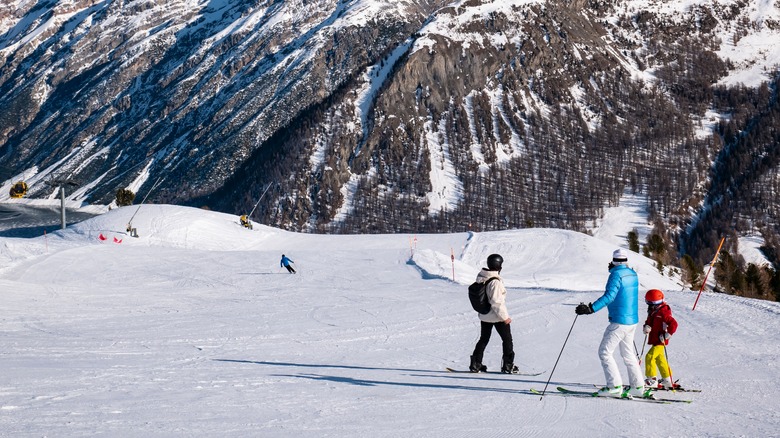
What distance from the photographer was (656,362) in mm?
11523

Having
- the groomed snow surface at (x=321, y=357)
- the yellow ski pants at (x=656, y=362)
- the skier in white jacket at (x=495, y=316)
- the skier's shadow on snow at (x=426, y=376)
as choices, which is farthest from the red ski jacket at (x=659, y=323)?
the skier in white jacket at (x=495, y=316)

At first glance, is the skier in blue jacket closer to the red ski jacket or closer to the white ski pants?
the white ski pants

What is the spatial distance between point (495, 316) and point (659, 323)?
98.1 inches

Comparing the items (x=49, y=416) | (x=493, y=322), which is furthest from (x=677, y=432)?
(x=49, y=416)

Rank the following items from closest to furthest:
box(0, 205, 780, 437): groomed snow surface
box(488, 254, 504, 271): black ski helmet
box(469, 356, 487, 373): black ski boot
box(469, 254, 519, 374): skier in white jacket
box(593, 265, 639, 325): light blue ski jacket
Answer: box(0, 205, 780, 437): groomed snow surface, box(593, 265, 639, 325): light blue ski jacket, box(488, 254, 504, 271): black ski helmet, box(469, 254, 519, 374): skier in white jacket, box(469, 356, 487, 373): black ski boot

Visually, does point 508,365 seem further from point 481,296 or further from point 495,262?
point 495,262

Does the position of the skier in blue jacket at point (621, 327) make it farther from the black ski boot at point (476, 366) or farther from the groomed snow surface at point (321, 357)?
the black ski boot at point (476, 366)

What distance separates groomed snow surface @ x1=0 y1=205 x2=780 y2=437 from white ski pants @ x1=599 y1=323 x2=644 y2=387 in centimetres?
43

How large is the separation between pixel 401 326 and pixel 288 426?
32.1 feet

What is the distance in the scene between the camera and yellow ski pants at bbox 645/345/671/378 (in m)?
11.4

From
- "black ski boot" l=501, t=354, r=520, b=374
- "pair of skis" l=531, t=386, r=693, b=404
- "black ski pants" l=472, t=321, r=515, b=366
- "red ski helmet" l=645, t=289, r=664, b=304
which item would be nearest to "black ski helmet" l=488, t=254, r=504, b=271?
"black ski pants" l=472, t=321, r=515, b=366

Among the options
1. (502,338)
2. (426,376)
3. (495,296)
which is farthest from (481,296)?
(426,376)

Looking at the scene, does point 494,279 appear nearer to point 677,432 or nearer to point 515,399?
point 515,399

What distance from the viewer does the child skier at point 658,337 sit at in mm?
11383
